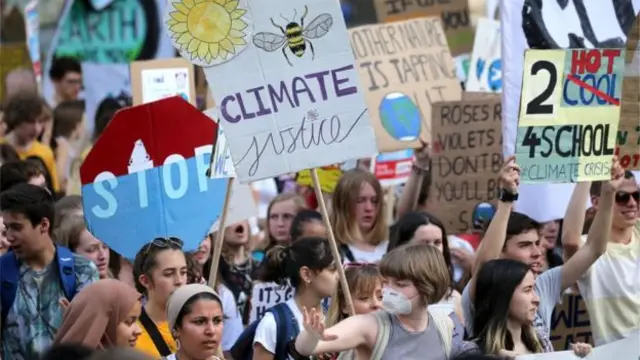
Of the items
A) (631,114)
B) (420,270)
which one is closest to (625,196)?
(631,114)

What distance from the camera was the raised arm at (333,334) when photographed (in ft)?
19.3

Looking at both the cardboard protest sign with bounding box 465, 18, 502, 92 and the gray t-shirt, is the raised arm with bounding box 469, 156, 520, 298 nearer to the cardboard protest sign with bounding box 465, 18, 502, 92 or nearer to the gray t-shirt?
the gray t-shirt

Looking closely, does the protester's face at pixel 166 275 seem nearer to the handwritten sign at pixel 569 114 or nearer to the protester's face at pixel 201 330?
the protester's face at pixel 201 330

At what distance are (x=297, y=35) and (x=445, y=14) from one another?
244 inches

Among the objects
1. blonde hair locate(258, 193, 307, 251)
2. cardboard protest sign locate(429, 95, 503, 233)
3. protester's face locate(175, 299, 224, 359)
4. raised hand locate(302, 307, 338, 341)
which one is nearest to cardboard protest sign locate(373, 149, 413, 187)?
cardboard protest sign locate(429, 95, 503, 233)

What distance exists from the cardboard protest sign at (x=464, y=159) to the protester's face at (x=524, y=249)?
7.20ft

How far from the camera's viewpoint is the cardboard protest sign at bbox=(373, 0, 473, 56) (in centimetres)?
1282

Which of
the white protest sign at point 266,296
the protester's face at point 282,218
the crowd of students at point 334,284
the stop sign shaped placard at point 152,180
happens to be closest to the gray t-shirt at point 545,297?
the crowd of students at point 334,284

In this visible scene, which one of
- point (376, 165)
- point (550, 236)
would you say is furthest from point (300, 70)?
point (376, 165)

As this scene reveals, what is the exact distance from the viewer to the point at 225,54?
7109 millimetres

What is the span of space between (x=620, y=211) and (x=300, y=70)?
198 centimetres

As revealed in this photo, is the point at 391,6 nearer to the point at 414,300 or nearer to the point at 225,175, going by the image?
the point at 225,175

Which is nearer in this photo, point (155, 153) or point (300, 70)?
point (300, 70)

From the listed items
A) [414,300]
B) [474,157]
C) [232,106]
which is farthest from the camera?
[474,157]
